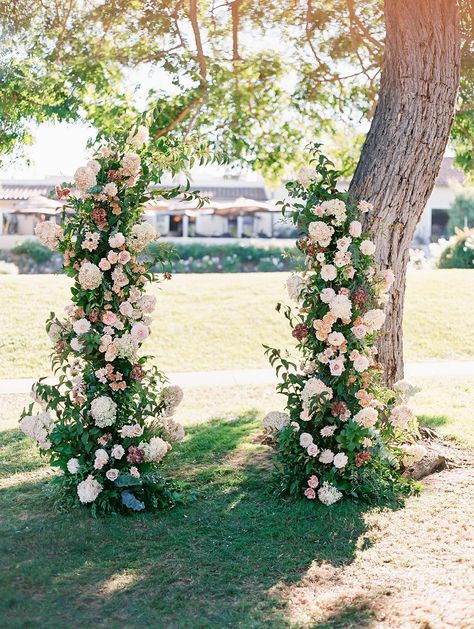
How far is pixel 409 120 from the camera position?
6547mm

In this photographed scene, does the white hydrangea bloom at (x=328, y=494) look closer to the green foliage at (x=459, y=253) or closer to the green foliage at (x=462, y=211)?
the green foliage at (x=459, y=253)

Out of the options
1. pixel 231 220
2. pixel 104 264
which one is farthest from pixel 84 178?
pixel 231 220

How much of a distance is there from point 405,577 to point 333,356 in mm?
1540

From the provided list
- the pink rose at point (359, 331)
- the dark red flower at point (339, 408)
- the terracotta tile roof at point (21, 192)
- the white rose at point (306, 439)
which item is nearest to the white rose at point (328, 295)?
the pink rose at point (359, 331)

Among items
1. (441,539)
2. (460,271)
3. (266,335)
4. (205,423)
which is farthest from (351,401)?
(460,271)

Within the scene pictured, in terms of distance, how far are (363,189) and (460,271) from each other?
39.2 feet

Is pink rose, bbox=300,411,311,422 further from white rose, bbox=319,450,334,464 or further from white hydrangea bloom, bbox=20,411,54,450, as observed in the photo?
white hydrangea bloom, bbox=20,411,54,450

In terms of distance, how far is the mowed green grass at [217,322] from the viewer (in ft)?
40.7

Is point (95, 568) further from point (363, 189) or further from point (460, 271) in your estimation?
point (460, 271)

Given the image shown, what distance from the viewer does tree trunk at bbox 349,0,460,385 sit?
21.4ft

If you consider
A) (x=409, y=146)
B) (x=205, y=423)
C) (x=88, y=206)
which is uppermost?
(x=409, y=146)

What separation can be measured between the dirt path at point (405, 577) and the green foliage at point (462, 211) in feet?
84.0

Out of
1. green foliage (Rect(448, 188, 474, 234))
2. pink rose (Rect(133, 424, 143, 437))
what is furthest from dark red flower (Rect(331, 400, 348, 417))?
green foliage (Rect(448, 188, 474, 234))

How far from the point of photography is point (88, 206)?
5352 mm
